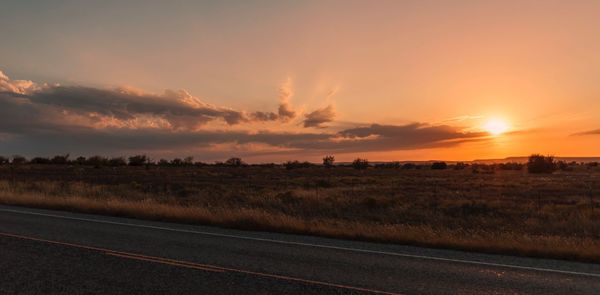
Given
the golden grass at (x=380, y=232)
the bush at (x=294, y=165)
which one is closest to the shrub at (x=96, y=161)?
the bush at (x=294, y=165)

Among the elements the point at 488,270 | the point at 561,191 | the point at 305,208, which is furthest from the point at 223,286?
the point at 561,191

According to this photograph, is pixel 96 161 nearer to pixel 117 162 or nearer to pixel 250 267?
pixel 117 162

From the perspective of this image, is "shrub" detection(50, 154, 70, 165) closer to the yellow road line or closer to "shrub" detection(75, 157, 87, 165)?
"shrub" detection(75, 157, 87, 165)

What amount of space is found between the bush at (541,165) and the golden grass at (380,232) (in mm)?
76527

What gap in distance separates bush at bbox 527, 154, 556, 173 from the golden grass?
3013 inches

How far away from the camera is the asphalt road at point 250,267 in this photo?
6910 mm

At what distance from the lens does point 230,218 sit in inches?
594

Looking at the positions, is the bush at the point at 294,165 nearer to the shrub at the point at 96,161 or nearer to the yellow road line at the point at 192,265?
the shrub at the point at 96,161

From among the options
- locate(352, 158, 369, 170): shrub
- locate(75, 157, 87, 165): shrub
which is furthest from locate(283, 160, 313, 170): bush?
locate(75, 157, 87, 165): shrub

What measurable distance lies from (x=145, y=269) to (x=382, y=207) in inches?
680

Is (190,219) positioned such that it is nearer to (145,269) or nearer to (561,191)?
(145,269)

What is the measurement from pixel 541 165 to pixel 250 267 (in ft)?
285

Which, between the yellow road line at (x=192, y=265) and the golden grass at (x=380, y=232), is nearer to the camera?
the yellow road line at (x=192, y=265)

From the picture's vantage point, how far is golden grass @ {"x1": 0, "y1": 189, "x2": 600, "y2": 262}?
1084cm
